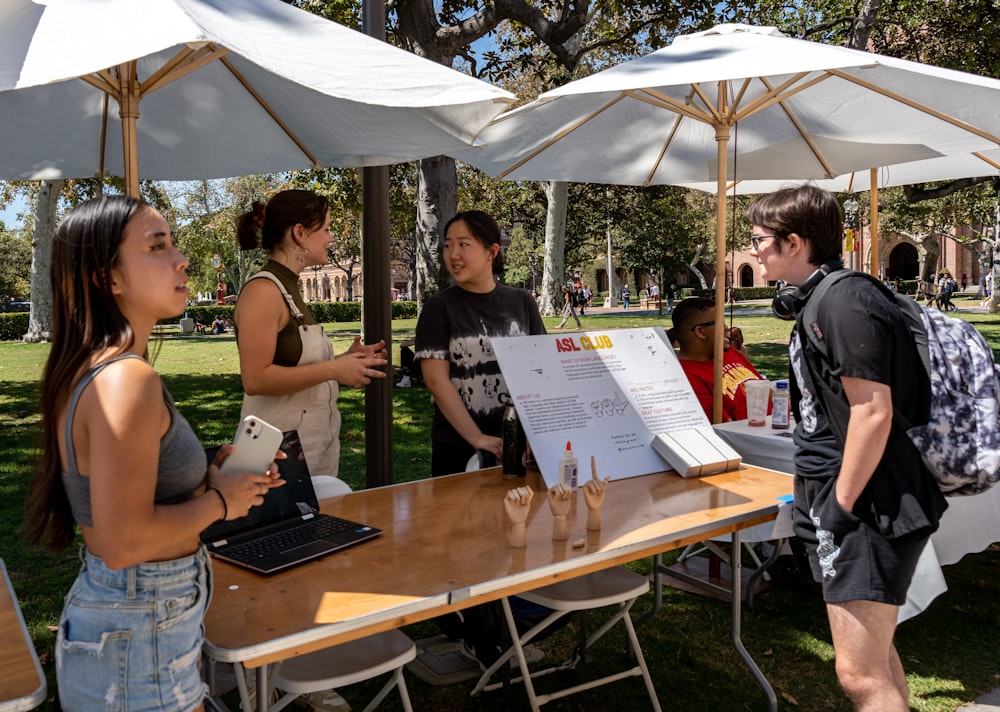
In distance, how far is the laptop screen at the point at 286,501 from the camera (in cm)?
262

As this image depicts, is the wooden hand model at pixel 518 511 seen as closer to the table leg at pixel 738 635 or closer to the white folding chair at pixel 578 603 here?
the white folding chair at pixel 578 603

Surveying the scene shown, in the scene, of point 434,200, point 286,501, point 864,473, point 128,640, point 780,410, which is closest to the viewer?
point 128,640

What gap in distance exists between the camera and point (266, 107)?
14.8 ft

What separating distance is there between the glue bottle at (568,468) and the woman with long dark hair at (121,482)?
4.62 ft

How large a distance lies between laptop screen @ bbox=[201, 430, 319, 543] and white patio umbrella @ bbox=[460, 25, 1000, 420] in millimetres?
2023

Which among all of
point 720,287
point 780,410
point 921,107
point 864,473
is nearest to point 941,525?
point 780,410

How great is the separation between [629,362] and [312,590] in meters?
2.07

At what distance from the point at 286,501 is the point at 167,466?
3.27ft

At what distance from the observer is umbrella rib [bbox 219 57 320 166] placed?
4195 mm

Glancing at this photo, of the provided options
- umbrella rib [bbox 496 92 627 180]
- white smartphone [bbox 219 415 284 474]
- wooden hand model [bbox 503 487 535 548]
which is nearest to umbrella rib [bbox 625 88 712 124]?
umbrella rib [bbox 496 92 627 180]

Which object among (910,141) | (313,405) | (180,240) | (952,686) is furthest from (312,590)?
(180,240)

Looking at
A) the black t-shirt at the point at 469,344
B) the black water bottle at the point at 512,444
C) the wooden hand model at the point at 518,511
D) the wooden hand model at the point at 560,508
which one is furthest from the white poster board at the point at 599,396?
the wooden hand model at the point at 518,511

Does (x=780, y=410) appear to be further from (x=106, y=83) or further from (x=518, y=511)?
(x=106, y=83)

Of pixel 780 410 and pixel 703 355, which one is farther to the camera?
pixel 703 355
